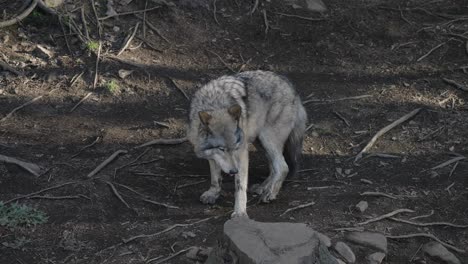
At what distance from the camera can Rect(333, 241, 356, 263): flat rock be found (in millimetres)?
6102

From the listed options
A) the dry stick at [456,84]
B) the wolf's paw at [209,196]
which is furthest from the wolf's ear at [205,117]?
the dry stick at [456,84]

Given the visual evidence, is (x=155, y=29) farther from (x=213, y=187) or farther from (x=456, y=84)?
(x=456, y=84)

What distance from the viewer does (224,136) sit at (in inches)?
257

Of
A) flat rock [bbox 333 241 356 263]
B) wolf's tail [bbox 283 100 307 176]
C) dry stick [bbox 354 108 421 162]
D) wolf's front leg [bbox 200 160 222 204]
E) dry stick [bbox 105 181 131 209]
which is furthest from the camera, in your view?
dry stick [bbox 354 108 421 162]

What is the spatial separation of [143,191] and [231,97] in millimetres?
1450

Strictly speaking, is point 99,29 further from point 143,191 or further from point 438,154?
point 438,154

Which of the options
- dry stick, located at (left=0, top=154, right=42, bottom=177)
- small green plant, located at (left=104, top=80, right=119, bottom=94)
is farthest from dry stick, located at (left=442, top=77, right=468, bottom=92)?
dry stick, located at (left=0, top=154, right=42, bottom=177)

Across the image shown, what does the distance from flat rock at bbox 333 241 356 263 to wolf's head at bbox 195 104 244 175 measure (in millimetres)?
1256

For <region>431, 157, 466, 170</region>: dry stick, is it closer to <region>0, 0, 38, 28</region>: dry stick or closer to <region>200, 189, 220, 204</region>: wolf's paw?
<region>200, 189, 220, 204</region>: wolf's paw

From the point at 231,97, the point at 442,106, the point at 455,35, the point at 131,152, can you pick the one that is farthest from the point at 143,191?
the point at 455,35

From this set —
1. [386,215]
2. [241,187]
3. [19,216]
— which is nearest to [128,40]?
[241,187]

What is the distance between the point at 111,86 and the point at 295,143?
2.88 meters

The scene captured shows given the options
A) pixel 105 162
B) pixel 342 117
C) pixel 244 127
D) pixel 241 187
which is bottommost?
pixel 342 117

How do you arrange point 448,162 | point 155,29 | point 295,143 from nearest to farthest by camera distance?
point 295,143, point 448,162, point 155,29
